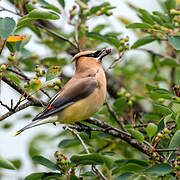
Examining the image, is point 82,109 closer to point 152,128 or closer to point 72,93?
point 72,93

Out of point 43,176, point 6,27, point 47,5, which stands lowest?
point 43,176

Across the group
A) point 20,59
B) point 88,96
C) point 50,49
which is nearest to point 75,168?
point 88,96

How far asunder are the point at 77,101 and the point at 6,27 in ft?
3.87

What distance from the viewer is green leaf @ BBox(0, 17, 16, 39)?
2.77m

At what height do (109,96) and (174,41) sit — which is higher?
(174,41)

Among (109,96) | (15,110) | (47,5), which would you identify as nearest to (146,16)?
(47,5)

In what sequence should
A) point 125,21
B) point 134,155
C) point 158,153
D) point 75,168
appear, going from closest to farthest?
point 75,168, point 158,153, point 134,155, point 125,21

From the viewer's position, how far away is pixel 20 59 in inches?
175

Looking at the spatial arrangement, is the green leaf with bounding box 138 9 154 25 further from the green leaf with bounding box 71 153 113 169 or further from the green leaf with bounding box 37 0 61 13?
the green leaf with bounding box 71 153 113 169

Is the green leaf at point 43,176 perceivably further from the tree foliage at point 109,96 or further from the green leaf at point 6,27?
the green leaf at point 6,27

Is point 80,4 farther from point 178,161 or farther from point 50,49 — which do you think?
point 178,161

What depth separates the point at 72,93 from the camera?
3748 millimetres

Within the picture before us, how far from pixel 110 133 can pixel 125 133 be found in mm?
190

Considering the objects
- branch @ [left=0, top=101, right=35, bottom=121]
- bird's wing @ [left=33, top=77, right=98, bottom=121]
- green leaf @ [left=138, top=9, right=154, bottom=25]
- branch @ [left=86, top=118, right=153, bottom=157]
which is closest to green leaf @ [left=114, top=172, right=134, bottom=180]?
branch @ [left=86, top=118, right=153, bottom=157]
